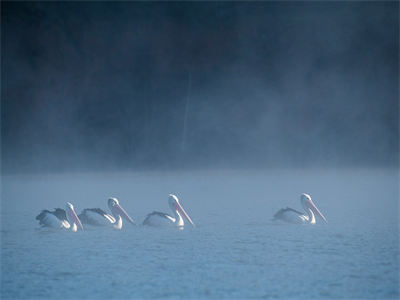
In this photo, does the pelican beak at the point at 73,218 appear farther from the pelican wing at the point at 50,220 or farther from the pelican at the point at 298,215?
the pelican at the point at 298,215

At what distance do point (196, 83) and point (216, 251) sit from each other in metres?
13.1

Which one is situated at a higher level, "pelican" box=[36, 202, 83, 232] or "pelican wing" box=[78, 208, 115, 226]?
"pelican wing" box=[78, 208, 115, 226]

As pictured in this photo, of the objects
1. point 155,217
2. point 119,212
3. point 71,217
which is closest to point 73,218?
point 71,217

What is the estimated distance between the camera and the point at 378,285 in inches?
188

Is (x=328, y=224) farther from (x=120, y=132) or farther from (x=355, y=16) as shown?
(x=355, y=16)

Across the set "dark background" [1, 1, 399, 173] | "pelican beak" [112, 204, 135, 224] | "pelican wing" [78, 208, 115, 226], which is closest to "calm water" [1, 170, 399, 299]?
"pelican wing" [78, 208, 115, 226]

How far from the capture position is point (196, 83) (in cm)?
1880

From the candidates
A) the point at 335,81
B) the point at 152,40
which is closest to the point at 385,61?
the point at 335,81

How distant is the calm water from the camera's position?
4805mm

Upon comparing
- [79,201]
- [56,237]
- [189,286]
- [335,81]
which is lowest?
[189,286]

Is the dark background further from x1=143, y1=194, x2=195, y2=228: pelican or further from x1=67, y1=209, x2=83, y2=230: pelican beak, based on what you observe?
x1=67, y1=209, x2=83, y2=230: pelican beak

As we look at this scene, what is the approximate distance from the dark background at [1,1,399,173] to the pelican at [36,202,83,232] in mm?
8363

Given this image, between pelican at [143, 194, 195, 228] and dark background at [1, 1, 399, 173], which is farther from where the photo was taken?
dark background at [1, 1, 399, 173]

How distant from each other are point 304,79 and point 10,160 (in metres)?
8.38
